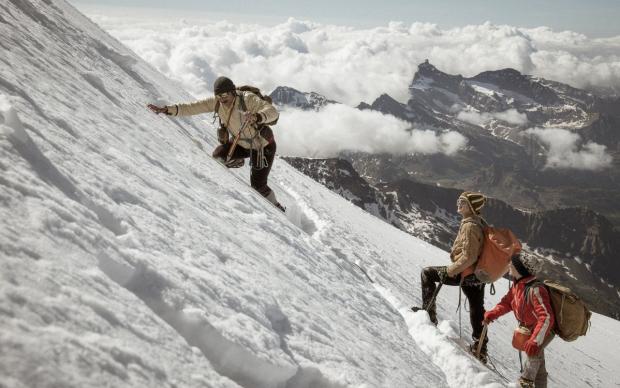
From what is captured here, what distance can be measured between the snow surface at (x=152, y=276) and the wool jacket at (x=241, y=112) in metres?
0.88

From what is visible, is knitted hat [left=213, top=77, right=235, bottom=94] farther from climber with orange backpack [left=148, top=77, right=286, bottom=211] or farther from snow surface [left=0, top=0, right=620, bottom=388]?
snow surface [left=0, top=0, right=620, bottom=388]

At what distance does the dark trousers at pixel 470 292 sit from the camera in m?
7.77

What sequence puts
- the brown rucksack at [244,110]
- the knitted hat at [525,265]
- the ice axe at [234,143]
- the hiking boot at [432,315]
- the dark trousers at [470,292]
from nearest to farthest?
the knitted hat at [525,265] → the dark trousers at [470,292] → the hiking boot at [432,315] → the brown rucksack at [244,110] → the ice axe at [234,143]

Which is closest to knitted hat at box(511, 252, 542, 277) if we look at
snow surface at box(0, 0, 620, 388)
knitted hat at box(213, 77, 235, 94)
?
snow surface at box(0, 0, 620, 388)

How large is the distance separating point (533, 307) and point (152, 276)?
5.98m

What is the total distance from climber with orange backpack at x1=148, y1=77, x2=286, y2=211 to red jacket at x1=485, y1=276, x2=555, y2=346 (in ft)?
18.4

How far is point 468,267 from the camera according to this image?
746 centimetres

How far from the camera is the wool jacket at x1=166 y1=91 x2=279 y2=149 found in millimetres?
8680

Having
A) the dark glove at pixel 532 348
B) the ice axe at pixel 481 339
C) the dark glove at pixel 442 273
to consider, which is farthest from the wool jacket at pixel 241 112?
the dark glove at pixel 532 348

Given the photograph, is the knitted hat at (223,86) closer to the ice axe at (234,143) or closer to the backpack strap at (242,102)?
the backpack strap at (242,102)

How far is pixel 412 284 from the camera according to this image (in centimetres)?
1171

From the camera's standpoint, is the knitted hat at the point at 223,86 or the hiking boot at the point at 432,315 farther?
the knitted hat at the point at 223,86

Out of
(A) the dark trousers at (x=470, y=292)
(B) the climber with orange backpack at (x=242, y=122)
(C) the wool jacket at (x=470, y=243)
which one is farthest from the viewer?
(B) the climber with orange backpack at (x=242, y=122)

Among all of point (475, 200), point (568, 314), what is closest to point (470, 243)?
point (475, 200)
